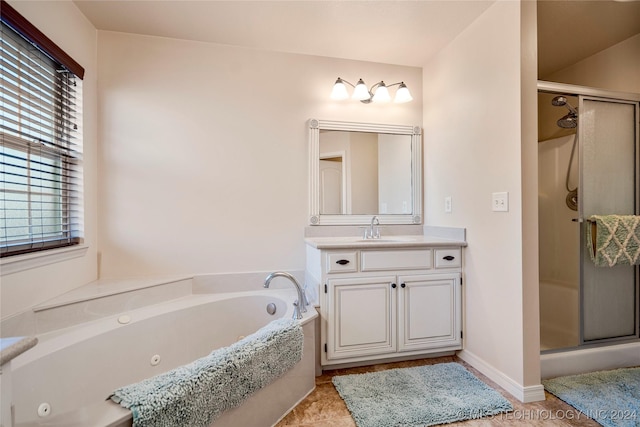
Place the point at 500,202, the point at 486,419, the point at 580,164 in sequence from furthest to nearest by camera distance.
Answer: the point at 580,164
the point at 500,202
the point at 486,419

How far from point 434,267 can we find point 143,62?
2.53 m

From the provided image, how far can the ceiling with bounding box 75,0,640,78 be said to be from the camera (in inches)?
74.3

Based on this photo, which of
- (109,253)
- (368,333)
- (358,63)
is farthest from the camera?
(358,63)

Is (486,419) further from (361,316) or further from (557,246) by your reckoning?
(557,246)

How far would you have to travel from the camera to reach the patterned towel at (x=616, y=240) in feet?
6.12

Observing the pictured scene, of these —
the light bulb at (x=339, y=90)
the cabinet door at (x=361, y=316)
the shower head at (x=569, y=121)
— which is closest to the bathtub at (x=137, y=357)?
the cabinet door at (x=361, y=316)

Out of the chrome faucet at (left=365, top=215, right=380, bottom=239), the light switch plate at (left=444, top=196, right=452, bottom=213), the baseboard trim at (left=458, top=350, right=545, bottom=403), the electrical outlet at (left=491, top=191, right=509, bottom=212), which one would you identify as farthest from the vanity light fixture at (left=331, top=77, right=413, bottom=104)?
the baseboard trim at (left=458, top=350, right=545, bottom=403)

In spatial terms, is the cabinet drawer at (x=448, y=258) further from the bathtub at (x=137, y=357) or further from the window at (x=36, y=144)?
the window at (x=36, y=144)

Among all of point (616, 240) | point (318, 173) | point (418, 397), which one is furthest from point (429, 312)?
point (318, 173)

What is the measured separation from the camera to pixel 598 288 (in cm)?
202

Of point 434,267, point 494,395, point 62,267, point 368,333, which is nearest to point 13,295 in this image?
point 62,267

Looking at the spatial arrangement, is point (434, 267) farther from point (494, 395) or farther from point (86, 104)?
point (86, 104)

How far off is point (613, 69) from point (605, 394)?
2335 millimetres

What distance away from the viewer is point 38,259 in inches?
61.4
